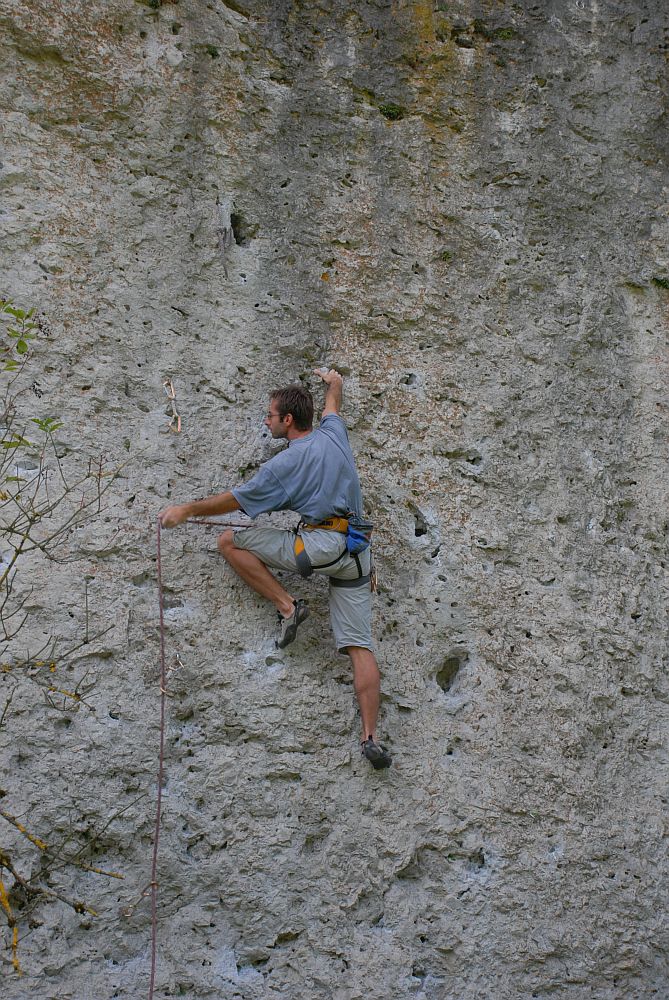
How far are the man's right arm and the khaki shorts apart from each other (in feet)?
0.69

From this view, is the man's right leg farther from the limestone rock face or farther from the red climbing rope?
the red climbing rope

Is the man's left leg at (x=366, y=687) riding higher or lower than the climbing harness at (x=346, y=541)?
lower

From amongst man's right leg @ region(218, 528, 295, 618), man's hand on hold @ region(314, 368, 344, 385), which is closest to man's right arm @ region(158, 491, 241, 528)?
man's right leg @ region(218, 528, 295, 618)

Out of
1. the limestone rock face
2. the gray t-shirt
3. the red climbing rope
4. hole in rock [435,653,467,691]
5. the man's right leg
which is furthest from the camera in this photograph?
hole in rock [435,653,467,691]

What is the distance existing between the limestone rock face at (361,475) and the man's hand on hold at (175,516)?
29 cm

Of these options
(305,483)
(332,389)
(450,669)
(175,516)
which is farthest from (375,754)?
(332,389)

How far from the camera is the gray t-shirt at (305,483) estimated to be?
425 cm

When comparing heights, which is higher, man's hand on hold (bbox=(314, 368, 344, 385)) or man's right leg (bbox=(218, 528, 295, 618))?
man's hand on hold (bbox=(314, 368, 344, 385))

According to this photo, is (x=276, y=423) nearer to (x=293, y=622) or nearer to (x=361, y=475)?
(x=361, y=475)

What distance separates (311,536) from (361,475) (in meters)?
0.56

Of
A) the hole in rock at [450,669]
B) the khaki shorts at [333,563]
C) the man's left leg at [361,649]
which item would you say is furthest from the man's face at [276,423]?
the hole in rock at [450,669]

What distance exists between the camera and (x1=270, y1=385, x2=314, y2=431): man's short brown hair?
175 inches

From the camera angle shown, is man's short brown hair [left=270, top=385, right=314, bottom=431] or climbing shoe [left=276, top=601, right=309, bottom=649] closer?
climbing shoe [left=276, top=601, right=309, bottom=649]

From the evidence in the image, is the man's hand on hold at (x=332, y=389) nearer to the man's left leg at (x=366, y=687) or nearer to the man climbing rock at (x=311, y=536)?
the man climbing rock at (x=311, y=536)
